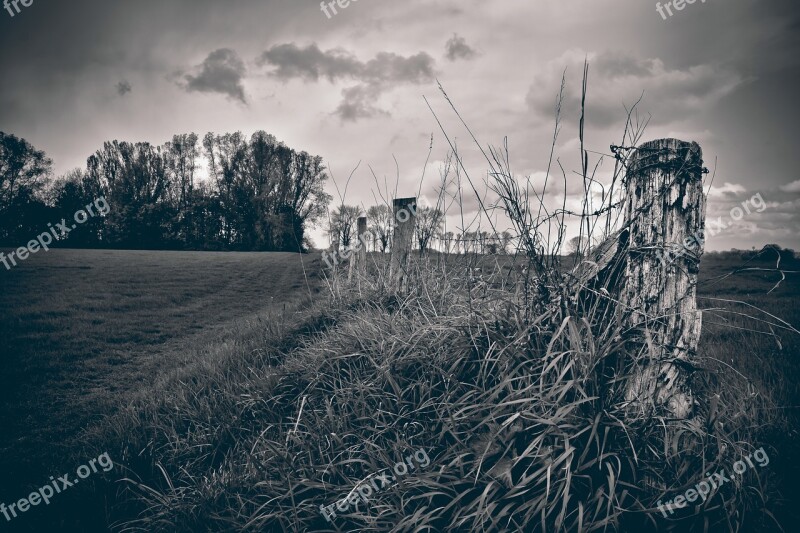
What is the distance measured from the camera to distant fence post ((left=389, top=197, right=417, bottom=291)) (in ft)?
16.9

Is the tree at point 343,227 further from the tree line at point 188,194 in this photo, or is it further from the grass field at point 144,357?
the tree line at point 188,194

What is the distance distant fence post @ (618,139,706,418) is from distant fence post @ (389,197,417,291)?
121 inches

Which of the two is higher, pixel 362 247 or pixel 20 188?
pixel 20 188

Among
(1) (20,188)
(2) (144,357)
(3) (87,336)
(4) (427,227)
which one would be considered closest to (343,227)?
(4) (427,227)

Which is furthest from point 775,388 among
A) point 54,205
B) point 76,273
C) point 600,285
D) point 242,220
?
point 54,205

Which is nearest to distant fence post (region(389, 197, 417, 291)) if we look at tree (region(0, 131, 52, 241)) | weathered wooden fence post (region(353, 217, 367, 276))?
weathered wooden fence post (region(353, 217, 367, 276))

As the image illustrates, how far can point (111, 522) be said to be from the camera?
7.88 feet

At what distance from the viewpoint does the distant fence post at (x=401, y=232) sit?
202 inches

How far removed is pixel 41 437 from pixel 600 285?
5108mm

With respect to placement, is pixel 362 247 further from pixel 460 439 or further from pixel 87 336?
pixel 87 336

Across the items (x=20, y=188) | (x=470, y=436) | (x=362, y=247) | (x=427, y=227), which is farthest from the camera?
(x=20, y=188)

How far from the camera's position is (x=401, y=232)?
5.46 metres

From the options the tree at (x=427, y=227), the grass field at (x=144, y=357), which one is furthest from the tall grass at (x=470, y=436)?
the tree at (x=427, y=227)

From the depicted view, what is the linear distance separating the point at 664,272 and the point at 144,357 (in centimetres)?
713
